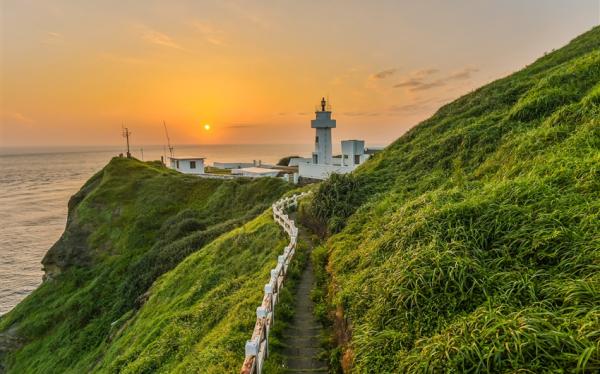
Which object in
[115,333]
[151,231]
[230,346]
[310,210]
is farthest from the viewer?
[151,231]

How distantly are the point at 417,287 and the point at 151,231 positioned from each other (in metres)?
31.9

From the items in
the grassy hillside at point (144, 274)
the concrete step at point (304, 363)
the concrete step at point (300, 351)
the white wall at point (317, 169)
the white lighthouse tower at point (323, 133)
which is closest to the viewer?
the concrete step at point (304, 363)

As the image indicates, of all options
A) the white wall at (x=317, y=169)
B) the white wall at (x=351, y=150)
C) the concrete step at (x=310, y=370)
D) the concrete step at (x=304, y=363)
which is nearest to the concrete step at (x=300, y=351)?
the concrete step at (x=304, y=363)

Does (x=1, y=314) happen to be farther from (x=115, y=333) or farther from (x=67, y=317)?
(x=115, y=333)

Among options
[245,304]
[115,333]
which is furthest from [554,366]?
[115,333]

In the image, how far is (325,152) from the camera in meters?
43.8

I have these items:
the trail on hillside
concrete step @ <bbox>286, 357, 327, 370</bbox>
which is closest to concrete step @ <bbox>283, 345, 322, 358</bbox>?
the trail on hillside

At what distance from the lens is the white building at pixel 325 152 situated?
122ft

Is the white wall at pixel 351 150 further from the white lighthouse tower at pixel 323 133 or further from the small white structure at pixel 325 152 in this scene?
the white lighthouse tower at pixel 323 133

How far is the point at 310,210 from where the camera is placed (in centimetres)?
1470

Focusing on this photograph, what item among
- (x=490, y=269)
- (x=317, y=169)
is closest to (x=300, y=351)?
→ (x=490, y=269)

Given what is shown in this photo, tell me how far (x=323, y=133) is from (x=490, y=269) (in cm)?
3979

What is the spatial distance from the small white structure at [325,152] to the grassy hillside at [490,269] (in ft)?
86.9

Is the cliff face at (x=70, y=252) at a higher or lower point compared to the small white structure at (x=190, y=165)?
lower
